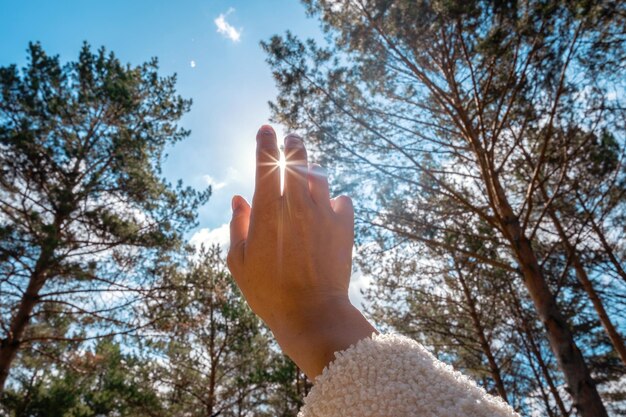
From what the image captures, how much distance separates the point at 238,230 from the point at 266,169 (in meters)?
0.26

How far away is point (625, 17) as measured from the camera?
6996 mm

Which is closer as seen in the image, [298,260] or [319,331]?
[319,331]

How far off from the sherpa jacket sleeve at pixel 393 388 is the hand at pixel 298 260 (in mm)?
93

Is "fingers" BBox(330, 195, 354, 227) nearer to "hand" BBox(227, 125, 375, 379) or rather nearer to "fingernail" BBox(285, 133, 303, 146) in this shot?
"hand" BBox(227, 125, 375, 379)

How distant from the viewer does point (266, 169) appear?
1.31 meters

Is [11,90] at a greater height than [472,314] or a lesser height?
greater

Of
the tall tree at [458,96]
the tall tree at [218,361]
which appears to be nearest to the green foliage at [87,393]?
the tall tree at [218,361]

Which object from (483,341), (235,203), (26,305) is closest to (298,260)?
(235,203)

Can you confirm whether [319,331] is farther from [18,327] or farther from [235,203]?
[18,327]

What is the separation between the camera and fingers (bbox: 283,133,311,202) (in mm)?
1296

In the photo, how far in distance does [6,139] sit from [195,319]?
19.7 ft

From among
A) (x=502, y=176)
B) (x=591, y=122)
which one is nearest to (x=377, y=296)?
(x=502, y=176)

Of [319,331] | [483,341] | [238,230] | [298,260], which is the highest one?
[483,341]

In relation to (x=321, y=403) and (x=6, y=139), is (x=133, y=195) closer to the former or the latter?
(x=6, y=139)
